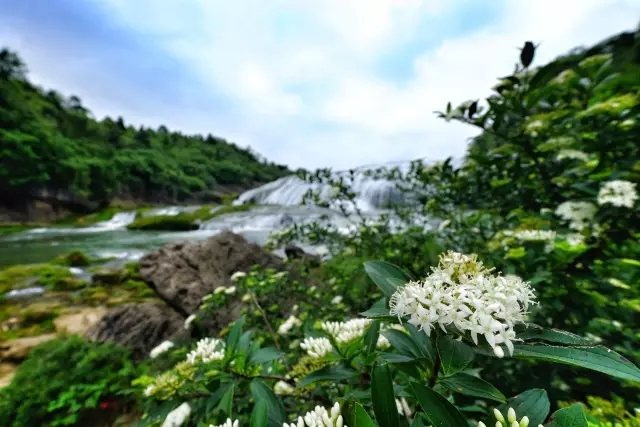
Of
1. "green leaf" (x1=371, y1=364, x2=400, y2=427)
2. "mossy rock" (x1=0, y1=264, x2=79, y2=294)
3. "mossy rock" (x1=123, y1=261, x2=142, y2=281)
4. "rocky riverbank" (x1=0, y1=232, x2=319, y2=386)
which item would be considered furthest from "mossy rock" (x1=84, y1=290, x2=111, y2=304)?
"green leaf" (x1=371, y1=364, x2=400, y2=427)

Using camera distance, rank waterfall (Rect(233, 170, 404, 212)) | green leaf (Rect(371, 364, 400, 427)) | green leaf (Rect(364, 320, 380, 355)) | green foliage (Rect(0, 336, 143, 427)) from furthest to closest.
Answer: waterfall (Rect(233, 170, 404, 212)), green foliage (Rect(0, 336, 143, 427)), green leaf (Rect(364, 320, 380, 355)), green leaf (Rect(371, 364, 400, 427))

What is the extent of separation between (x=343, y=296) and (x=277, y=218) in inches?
454

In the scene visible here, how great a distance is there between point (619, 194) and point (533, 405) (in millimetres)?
1194

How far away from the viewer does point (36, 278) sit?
616 centimetres

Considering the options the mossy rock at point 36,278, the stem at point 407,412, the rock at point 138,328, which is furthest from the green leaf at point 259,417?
the mossy rock at point 36,278

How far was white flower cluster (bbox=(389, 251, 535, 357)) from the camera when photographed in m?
0.54

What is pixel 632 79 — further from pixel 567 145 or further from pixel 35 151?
pixel 35 151

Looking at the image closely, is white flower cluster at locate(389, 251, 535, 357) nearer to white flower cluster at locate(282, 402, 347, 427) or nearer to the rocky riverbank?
white flower cluster at locate(282, 402, 347, 427)

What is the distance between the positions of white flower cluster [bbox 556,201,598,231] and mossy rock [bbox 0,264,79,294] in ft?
24.2

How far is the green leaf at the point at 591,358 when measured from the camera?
18.7 inches

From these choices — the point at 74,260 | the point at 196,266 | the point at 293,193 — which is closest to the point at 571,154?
the point at 196,266


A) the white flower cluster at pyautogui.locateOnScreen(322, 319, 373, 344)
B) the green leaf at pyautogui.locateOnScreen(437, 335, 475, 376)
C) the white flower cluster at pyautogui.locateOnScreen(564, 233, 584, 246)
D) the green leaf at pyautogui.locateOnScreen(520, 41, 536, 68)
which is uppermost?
the green leaf at pyautogui.locateOnScreen(520, 41, 536, 68)

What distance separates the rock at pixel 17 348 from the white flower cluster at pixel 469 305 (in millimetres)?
4203

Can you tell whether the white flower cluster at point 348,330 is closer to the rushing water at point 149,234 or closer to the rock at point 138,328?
the rock at point 138,328
